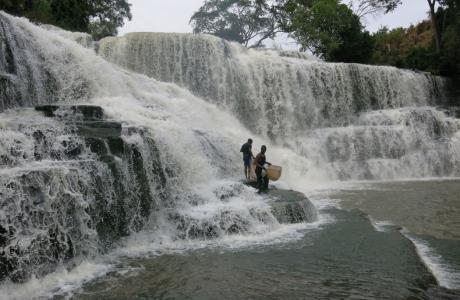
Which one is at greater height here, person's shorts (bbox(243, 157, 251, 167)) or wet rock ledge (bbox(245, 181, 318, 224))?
person's shorts (bbox(243, 157, 251, 167))

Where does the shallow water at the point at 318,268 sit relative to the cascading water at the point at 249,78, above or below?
below

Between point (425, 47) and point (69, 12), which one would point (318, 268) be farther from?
point (425, 47)

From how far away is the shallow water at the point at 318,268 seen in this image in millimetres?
5090

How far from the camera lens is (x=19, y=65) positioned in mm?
10797

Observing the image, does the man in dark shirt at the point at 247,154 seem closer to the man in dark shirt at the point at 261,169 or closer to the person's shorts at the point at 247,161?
the person's shorts at the point at 247,161

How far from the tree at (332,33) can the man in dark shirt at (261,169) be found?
20.2 metres

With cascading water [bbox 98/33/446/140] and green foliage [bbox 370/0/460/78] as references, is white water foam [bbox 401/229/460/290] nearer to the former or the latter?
cascading water [bbox 98/33/446/140]

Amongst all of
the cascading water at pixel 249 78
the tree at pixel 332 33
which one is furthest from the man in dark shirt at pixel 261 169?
the tree at pixel 332 33

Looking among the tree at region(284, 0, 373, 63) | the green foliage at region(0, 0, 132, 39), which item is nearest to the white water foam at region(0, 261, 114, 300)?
the green foliage at region(0, 0, 132, 39)

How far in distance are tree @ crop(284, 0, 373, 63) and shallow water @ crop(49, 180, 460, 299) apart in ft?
72.3

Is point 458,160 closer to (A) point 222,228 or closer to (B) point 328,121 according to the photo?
(B) point 328,121

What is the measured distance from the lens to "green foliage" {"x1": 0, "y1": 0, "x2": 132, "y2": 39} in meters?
18.6

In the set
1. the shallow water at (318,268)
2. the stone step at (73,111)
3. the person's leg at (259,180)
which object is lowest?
the shallow water at (318,268)

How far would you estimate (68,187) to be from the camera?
647 cm
